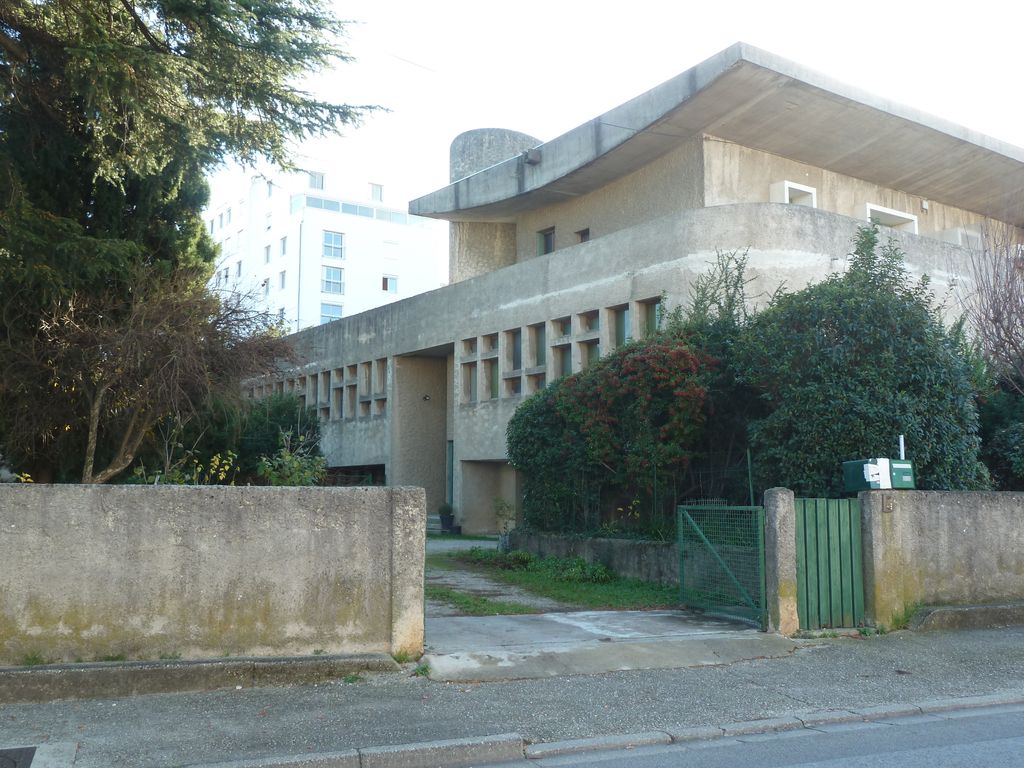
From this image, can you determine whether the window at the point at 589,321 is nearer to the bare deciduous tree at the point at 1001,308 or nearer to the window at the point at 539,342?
the window at the point at 539,342

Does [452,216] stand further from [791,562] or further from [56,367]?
[791,562]

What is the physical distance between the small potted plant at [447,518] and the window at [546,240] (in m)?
7.93

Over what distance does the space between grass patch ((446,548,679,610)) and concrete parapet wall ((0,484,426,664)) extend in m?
4.91

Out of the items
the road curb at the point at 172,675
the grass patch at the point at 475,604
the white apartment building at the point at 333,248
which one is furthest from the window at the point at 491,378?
the white apartment building at the point at 333,248

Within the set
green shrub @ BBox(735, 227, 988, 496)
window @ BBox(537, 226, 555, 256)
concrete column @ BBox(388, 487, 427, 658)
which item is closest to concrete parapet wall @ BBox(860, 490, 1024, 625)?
green shrub @ BBox(735, 227, 988, 496)

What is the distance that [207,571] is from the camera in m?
8.48

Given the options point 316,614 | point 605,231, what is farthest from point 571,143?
point 316,614

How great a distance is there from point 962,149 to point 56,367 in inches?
841

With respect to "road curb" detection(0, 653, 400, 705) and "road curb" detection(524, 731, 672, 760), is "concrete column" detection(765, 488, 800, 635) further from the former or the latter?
"road curb" detection(0, 653, 400, 705)

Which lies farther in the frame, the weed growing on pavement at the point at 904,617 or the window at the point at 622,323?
the window at the point at 622,323

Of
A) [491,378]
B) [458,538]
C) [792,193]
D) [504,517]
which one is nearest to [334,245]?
[491,378]

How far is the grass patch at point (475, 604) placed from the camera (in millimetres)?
12234

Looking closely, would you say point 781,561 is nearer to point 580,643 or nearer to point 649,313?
point 580,643

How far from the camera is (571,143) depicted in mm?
24141
